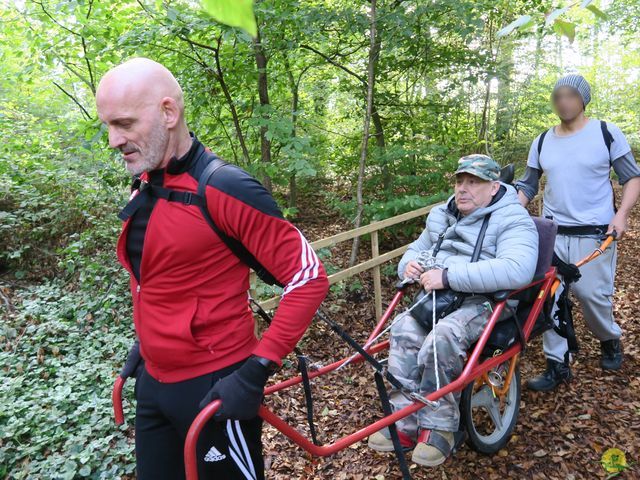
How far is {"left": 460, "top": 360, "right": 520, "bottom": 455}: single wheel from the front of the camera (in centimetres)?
287

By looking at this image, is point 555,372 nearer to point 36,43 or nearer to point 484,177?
point 484,177

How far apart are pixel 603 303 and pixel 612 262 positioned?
348 mm

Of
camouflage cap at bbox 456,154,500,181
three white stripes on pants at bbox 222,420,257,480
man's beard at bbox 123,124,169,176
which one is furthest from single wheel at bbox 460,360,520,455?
man's beard at bbox 123,124,169,176

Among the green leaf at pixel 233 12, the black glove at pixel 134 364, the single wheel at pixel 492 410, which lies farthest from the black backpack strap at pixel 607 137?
the green leaf at pixel 233 12

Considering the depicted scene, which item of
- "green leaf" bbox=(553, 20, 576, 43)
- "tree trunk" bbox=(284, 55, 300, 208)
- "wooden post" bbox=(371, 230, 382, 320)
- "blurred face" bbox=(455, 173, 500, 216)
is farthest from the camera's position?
"tree trunk" bbox=(284, 55, 300, 208)

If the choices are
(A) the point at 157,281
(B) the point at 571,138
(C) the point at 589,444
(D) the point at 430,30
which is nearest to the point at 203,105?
(D) the point at 430,30

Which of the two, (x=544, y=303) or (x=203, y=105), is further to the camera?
(x=203, y=105)

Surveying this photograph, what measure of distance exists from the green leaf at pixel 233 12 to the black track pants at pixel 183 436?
1284 mm

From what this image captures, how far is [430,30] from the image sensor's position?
21.5 ft

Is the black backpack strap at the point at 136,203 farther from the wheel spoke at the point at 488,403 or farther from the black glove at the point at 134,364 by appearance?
the wheel spoke at the point at 488,403

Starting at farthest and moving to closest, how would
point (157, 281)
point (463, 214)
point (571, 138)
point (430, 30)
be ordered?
point (430, 30), point (571, 138), point (463, 214), point (157, 281)

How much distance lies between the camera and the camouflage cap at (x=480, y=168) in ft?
9.70

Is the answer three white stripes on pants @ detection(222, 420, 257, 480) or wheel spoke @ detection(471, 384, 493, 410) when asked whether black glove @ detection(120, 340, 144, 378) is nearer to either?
three white stripes on pants @ detection(222, 420, 257, 480)

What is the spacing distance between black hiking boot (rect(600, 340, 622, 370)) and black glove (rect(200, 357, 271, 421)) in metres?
3.77
